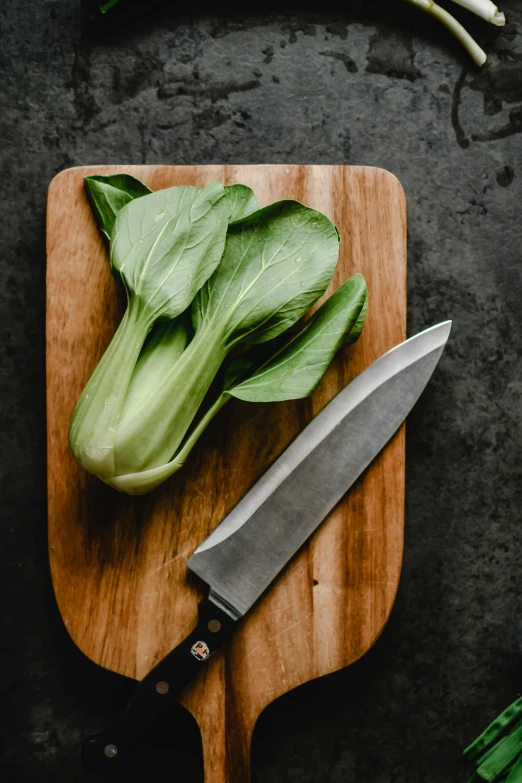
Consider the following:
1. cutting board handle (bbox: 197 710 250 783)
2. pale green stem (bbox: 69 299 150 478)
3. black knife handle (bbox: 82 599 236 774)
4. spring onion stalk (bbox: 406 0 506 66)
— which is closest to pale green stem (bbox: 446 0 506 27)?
spring onion stalk (bbox: 406 0 506 66)

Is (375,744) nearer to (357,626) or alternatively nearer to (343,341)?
(357,626)

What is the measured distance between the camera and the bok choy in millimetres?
957

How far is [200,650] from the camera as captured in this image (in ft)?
3.29

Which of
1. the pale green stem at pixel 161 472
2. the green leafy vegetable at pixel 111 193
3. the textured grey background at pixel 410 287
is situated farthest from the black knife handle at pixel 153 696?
the green leafy vegetable at pixel 111 193

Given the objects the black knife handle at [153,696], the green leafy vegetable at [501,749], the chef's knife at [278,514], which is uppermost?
the chef's knife at [278,514]

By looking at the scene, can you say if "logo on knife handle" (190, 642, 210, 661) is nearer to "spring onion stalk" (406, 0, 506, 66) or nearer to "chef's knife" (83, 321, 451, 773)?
"chef's knife" (83, 321, 451, 773)

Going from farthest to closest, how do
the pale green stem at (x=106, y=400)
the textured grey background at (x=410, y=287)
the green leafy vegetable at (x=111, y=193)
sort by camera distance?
the textured grey background at (x=410, y=287) < the green leafy vegetable at (x=111, y=193) < the pale green stem at (x=106, y=400)

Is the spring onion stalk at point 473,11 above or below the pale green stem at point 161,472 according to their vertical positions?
above

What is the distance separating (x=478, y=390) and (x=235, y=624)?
23.3 inches

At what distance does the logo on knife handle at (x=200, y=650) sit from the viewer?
39.5 inches

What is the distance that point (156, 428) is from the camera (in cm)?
96

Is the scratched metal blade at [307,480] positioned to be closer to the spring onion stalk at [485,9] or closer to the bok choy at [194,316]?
the bok choy at [194,316]

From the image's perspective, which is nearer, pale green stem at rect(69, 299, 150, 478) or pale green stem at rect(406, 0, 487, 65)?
pale green stem at rect(69, 299, 150, 478)

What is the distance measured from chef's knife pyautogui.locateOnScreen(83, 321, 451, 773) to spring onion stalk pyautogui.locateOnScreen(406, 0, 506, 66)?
0.57 m
